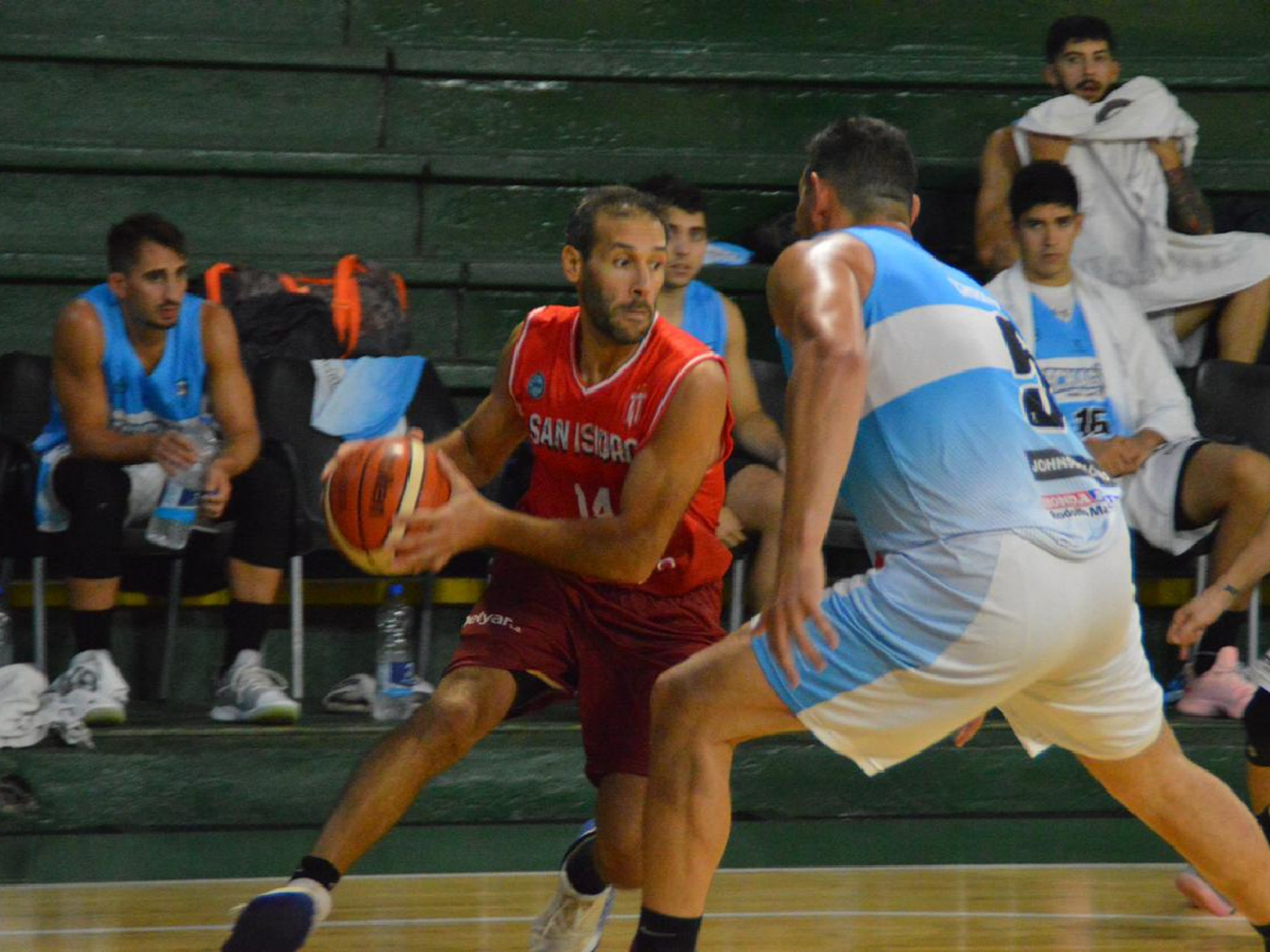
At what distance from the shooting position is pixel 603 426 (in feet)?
12.0

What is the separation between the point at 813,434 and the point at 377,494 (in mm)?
929

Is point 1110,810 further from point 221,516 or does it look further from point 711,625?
point 221,516

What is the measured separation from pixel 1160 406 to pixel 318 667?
2.77m

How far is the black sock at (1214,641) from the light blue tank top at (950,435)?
9.34 feet

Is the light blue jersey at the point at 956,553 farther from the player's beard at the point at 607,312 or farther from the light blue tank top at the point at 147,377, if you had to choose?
the light blue tank top at the point at 147,377

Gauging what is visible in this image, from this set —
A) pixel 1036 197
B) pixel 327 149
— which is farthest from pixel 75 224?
pixel 1036 197

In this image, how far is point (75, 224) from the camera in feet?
22.3

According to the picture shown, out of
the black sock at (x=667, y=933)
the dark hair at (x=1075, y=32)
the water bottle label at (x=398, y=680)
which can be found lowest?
the water bottle label at (x=398, y=680)

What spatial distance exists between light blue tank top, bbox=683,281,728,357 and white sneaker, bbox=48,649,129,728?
6.66 feet

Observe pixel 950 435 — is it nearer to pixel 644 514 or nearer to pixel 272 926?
pixel 644 514

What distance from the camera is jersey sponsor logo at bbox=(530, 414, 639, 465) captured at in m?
3.64

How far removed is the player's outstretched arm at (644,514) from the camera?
11.3 feet

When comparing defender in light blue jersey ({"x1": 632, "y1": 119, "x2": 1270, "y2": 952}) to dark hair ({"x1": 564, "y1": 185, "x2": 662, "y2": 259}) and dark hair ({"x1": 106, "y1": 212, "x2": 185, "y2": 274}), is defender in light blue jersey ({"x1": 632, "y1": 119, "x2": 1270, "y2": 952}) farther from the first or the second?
dark hair ({"x1": 106, "y1": 212, "x2": 185, "y2": 274})

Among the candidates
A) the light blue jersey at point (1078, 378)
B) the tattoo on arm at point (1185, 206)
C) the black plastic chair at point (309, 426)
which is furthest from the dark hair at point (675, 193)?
the tattoo on arm at point (1185, 206)
